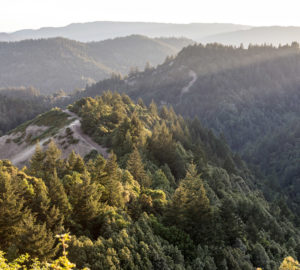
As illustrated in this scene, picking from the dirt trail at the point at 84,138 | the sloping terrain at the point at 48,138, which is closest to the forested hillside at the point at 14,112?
the sloping terrain at the point at 48,138

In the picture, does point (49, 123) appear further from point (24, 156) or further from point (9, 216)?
point (9, 216)

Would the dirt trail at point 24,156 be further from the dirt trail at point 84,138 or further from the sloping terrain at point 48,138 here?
the dirt trail at point 84,138

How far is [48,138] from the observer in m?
78.8

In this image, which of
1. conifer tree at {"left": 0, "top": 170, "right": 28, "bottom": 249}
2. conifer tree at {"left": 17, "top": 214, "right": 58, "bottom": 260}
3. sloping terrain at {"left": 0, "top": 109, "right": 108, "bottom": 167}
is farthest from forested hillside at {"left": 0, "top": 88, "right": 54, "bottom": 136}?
conifer tree at {"left": 17, "top": 214, "right": 58, "bottom": 260}

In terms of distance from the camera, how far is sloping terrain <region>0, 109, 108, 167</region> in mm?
72875

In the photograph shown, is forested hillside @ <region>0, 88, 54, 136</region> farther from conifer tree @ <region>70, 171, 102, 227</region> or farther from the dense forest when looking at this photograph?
conifer tree @ <region>70, 171, 102, 227</region>

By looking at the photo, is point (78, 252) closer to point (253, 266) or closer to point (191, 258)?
point (191, 258)

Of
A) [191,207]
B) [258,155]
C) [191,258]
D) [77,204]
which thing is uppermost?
[77,204]

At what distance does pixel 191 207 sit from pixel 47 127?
66.1 m

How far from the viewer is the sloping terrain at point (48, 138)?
239 ft

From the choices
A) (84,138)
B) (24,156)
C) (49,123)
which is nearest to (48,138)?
(24,156)

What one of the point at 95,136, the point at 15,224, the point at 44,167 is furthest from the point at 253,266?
the point at 95,136

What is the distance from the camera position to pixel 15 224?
2495cm

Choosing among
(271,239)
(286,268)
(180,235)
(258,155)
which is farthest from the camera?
(258,155)
